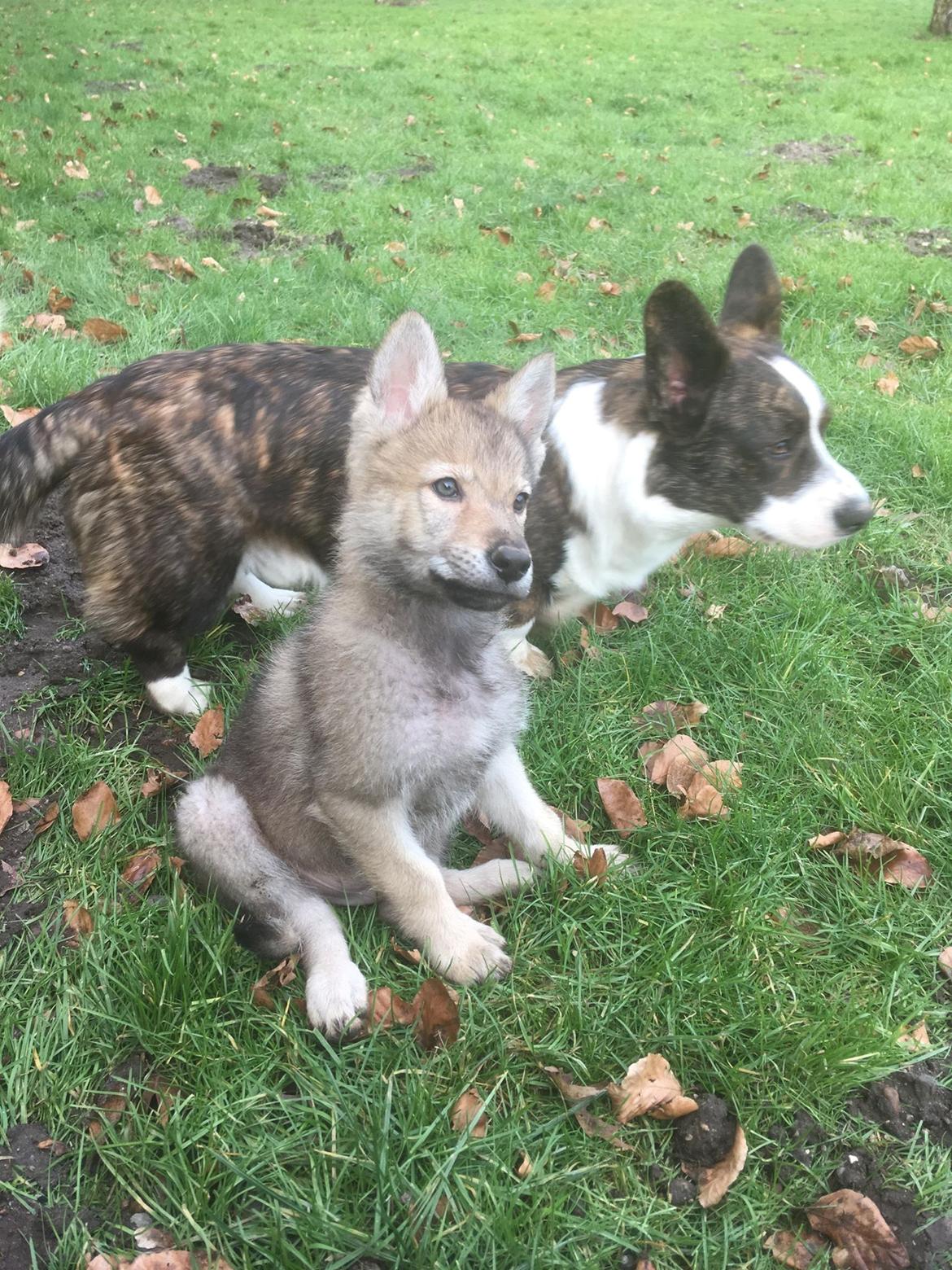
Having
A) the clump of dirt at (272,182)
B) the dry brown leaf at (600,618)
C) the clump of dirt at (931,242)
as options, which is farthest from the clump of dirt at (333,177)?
the dry brown leaf at (600,618)

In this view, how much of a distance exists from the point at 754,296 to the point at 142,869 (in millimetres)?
3135

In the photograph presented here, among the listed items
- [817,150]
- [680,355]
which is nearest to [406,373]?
[680,355]

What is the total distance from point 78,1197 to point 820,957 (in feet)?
6.29

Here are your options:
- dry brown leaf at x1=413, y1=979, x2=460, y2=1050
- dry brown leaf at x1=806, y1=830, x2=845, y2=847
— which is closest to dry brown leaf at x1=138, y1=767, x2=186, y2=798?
dry brown leaf at x1=413, y1=979, x2=460, y2=1050

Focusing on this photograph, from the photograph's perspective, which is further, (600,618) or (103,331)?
(103,331)

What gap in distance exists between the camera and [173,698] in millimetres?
3305

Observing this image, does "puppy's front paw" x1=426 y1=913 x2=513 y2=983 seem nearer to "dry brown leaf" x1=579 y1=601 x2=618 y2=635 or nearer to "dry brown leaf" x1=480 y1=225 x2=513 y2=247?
"dry brown leaf" x1=579 y1=601 x2=618 y2=635

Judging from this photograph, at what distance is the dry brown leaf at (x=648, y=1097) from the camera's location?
6.64 ft

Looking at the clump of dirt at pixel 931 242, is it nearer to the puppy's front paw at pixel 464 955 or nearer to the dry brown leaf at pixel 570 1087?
the puppy's front paw at pixel 464 955

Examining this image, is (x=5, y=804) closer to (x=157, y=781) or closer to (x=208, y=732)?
(x=157, y=781)

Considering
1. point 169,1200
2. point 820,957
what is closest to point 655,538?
point 820,957

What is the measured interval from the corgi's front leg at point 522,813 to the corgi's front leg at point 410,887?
39 centimetres

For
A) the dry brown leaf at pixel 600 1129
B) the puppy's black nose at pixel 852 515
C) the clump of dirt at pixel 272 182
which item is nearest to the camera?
the dry brown leaf at pixel 600 1129

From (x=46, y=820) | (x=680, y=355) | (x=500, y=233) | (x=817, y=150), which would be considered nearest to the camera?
(x=46, y=820)
